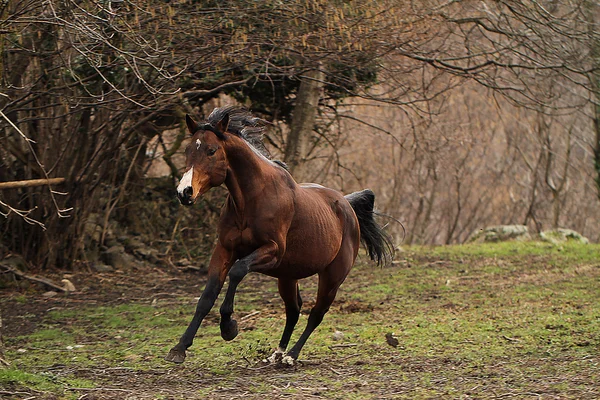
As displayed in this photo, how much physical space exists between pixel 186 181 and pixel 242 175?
26.0 inches

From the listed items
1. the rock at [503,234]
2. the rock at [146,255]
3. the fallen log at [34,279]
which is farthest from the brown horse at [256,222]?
the rock at [503,234]

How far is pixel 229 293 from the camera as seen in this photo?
5812 millimetres

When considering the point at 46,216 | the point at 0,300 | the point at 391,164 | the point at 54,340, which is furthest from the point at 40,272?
the point at 391,164

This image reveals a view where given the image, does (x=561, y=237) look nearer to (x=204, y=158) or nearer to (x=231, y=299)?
(x=231, y=299)

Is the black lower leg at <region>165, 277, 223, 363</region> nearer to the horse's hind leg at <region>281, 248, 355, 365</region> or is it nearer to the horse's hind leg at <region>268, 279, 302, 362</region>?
the horse's hind leg at <region>268, 279, 302, 362</region>

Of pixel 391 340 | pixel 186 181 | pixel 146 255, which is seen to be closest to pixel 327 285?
pixel 391 340

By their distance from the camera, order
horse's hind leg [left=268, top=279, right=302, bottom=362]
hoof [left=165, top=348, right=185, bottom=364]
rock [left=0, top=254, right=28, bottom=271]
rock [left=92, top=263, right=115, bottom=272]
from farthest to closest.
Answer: rock [left=92, top=263, right=115, bottom=272], rock [left=0, top=254, right=28, bottom=271], horse's hind leg [left=268, top=279, right=302, bottom=362], hoof [left=165, top=348, right=185, bottom=364]

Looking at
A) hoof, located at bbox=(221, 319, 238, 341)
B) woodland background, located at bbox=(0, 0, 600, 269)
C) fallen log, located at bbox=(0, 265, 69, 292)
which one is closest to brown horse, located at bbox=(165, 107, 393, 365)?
hoof, located at bbox=(221, 319, 238, 341)

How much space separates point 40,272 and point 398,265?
592cm

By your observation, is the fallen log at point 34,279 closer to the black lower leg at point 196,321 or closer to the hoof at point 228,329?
the hoof at point 228,329

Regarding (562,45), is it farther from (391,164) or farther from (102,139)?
(391,164)

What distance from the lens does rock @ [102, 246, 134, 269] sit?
43.7 ft

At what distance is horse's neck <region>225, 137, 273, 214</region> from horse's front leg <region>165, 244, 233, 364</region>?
37 cm

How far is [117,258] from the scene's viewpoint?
13359 mm
